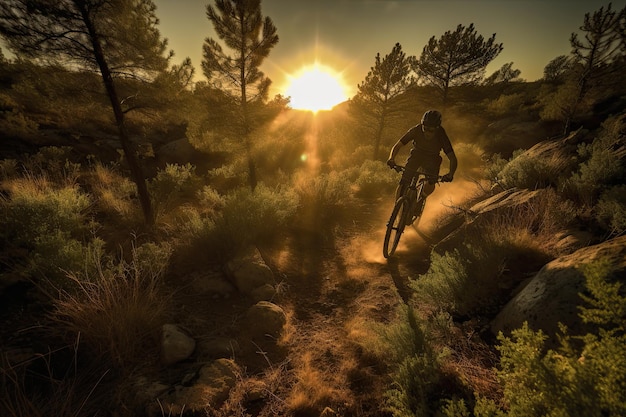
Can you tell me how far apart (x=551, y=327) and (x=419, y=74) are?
2307 cm

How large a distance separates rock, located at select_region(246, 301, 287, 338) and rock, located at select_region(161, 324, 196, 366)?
77cm

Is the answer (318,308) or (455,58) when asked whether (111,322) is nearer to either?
(318,308)

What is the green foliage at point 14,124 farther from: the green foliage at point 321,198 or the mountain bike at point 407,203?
the mountain bike at point 407,203

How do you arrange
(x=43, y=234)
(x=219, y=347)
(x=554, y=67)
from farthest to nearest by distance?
(x=554, y=67) < (x=43, y=234) < (x=219, y=347)

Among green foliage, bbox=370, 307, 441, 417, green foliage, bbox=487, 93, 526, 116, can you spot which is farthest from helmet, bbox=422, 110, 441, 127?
green foliage, bbox=487, 93, 526, 116

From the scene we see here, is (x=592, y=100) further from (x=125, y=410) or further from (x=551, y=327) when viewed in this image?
(x=125, y=410)

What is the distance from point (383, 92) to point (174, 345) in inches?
792

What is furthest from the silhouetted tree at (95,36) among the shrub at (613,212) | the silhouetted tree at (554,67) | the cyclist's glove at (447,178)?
the silhouetted tree at (554,67)

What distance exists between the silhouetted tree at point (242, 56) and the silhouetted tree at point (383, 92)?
392 inches

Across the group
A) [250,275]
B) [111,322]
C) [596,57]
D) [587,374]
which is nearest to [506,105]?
[596,57]

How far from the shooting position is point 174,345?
304 centimetres

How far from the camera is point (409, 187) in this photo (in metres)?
5.40

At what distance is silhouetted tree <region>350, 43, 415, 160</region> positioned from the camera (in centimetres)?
1788

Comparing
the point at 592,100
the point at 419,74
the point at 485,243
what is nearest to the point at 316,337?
the point at 485,243
